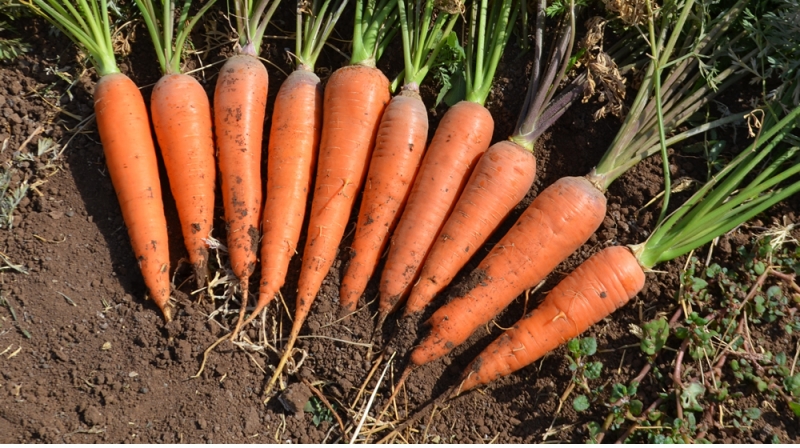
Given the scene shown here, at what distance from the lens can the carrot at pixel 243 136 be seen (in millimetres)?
2674

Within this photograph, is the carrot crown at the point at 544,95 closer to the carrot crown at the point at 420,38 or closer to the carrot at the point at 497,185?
the carrot at the point at 497,185

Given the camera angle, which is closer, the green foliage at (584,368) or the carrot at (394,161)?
the green foliage at (584,368)

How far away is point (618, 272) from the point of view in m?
2.50

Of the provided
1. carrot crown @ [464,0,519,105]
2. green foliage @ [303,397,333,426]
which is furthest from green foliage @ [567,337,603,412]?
carrot crown @ [464,0,519,105]

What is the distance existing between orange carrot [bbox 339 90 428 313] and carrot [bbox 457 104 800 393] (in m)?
0.62

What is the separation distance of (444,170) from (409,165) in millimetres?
159

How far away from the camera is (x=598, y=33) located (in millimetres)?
2627

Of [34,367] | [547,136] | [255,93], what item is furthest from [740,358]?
[34,367]

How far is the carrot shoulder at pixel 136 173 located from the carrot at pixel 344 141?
60 centimetres

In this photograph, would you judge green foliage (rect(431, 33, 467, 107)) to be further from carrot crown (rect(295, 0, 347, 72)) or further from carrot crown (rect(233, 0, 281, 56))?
carrot crown (rect(233, 0, 281, 56))

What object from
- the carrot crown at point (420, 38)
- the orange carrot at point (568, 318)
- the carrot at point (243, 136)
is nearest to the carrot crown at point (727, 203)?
the orange carrot at point (568, 318)

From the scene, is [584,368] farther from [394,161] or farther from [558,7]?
[558,7]

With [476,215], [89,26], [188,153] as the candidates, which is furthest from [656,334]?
[89,26]

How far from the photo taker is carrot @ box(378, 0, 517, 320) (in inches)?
104
